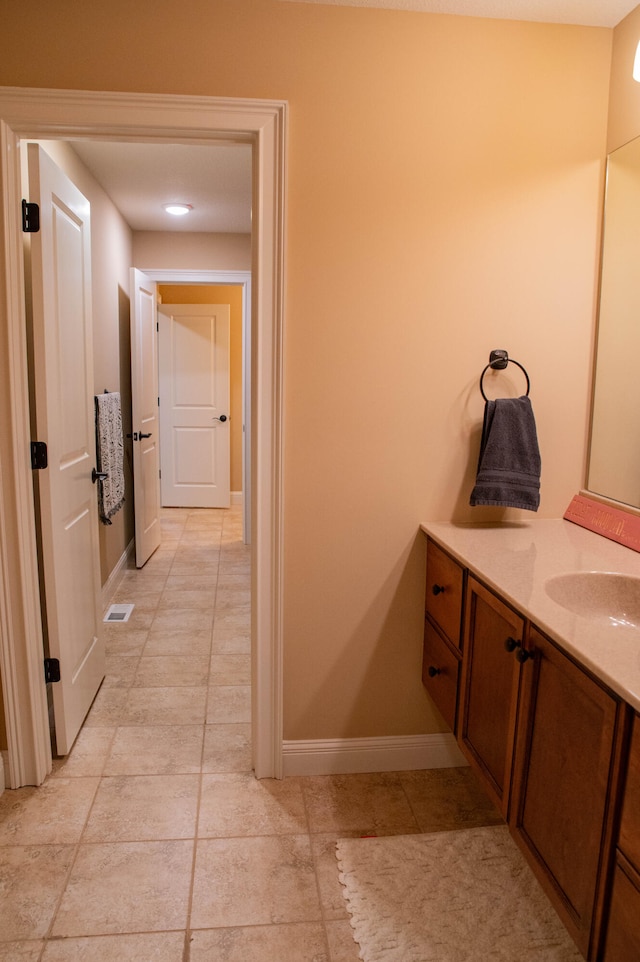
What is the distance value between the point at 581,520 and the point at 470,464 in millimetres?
405

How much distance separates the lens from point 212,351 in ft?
20.0

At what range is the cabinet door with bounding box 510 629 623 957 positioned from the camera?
1092 millimetres

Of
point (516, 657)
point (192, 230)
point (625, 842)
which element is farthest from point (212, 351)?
point (625, 842)

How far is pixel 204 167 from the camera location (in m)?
3.20

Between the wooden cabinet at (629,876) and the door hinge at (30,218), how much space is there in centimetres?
201

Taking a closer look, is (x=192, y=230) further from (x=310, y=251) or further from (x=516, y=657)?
(x=516, y=657)

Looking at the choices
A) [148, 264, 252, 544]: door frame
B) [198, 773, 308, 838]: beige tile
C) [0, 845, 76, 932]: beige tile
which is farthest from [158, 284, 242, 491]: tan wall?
[0, 845, 76, 932]: beige tile

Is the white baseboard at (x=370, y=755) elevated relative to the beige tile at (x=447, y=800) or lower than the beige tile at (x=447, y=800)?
elevated

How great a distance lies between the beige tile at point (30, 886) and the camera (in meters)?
1.53

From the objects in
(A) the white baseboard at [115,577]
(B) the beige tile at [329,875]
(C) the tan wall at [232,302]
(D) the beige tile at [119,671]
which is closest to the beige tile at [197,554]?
(A) the white baseboard at [115,577]

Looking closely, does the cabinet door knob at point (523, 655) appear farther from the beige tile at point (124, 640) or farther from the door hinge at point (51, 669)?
the beige tile at point (124, 640)

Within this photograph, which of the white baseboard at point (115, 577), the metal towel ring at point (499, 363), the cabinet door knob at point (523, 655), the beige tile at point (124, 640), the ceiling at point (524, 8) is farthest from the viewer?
the white baseboard at point (115, 577)

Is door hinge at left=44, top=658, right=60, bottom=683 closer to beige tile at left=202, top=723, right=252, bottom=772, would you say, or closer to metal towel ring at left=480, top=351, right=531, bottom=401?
beige tile at left=202, top=723, right=252, bottom=772

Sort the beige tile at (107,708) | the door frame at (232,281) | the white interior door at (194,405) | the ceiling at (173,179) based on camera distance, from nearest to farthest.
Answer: the beige tile at (107,708), the ceiling at (173,179), the door frame at (232,281), the white interior door at (194,405)
